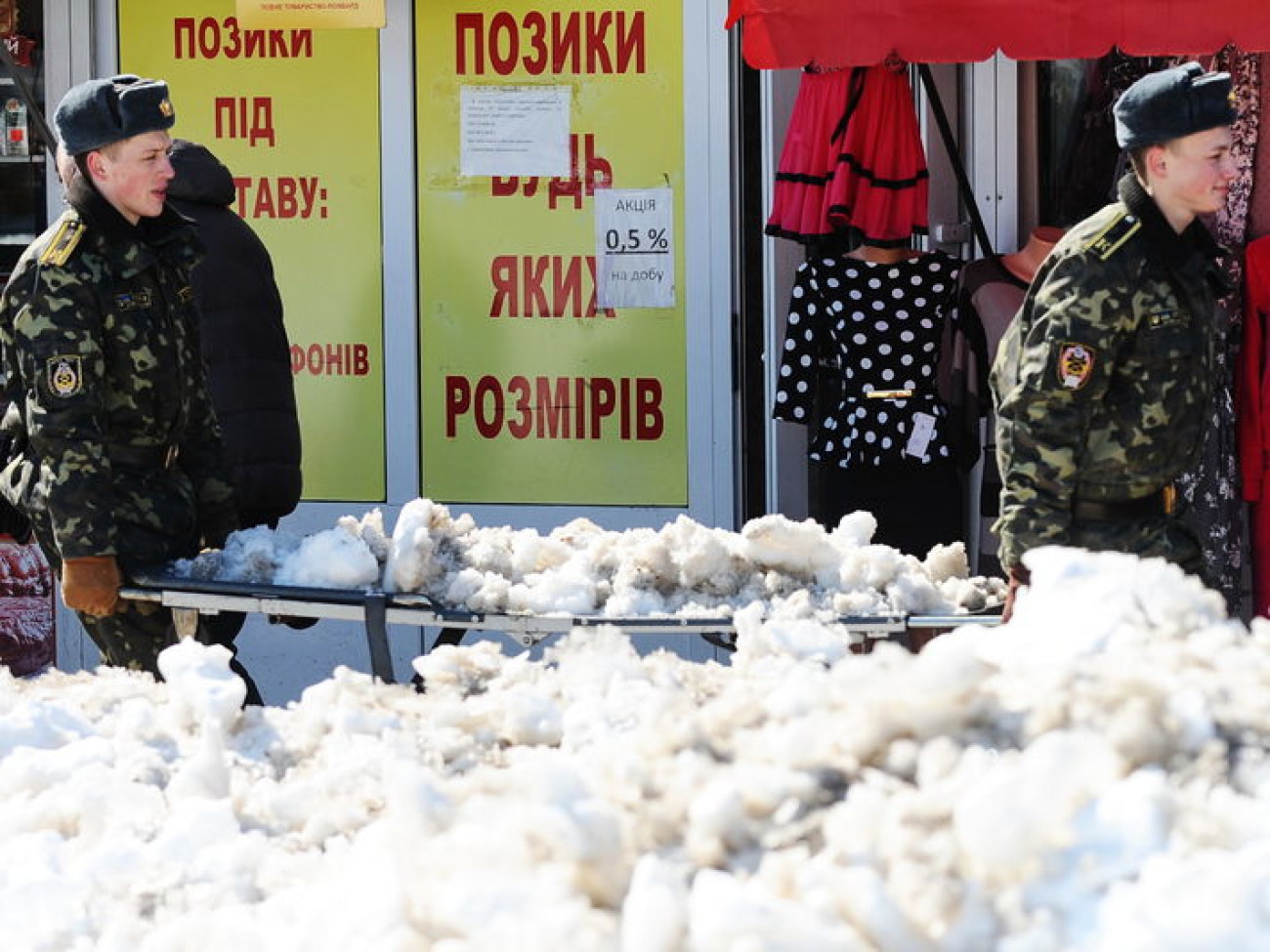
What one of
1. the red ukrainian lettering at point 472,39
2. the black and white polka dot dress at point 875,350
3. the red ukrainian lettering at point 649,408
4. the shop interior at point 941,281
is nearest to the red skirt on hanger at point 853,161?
the shop interior at point 941,281

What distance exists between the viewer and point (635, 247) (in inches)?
272

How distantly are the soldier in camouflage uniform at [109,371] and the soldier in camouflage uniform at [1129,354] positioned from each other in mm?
1956

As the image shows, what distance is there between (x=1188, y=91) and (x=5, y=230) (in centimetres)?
449

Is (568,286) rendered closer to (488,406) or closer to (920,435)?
(488,406)

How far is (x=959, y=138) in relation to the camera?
6.83m

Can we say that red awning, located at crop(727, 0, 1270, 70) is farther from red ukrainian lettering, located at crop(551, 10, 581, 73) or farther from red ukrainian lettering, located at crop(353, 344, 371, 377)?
red ukrainian lettering, located at crop(353, 344, 371, 377)

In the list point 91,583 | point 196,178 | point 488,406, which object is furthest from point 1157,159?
point 488,406

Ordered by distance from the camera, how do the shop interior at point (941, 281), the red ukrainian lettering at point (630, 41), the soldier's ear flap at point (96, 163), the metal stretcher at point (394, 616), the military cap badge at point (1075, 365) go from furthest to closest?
the red ukrainian lettering at point (630, 41) < the shop interior at point (941, 281) < the soldier's ear flap at point (96, 163) < the metal stretcher at point (394, 616) < the military cap badge at point (1075, 365)

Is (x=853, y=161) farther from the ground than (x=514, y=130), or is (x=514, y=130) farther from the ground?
(x=514, y=130)

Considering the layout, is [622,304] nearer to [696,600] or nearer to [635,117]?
[635,117]

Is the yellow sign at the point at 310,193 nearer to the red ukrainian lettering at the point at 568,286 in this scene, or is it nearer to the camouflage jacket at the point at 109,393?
the red ukrainian lettering at the point at 568,286

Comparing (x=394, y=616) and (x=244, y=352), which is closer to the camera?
(x=394, y=616)

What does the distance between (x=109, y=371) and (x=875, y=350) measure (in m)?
2.62

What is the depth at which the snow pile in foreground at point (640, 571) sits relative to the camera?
174 inches
